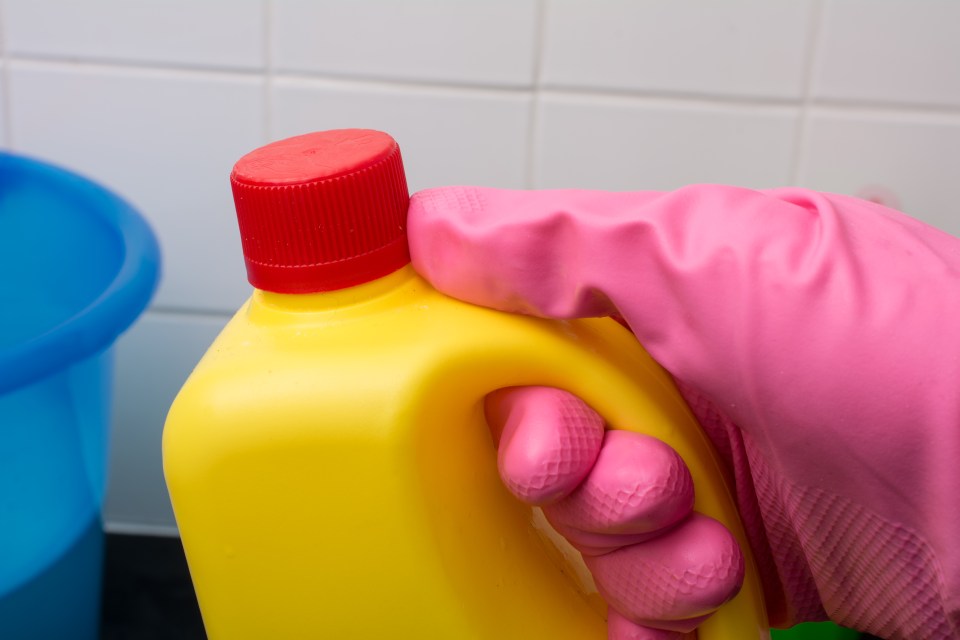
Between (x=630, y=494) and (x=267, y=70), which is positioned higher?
(x=267, y=70)

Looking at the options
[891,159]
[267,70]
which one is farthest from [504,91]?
[891,159]

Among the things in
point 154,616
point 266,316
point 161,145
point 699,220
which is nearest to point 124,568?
point 154,616

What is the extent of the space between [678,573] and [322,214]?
189 mm

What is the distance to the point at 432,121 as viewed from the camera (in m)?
0.64

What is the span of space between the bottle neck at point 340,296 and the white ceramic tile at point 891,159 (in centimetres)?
38

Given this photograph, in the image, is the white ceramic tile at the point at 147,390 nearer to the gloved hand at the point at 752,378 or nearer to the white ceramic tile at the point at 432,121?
the white ceramic tile at the point at 432,121

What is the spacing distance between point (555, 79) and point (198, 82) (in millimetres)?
251

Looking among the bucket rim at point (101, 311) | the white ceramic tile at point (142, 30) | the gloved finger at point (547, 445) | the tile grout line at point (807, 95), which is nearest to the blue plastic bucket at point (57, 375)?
the bucket rim at point (101, 311)

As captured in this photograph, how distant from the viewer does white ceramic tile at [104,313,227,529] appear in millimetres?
703

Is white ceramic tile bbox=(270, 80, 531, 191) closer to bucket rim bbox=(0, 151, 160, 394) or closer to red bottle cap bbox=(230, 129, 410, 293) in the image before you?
bucket rim bbox=(0, 151, 160, 394)

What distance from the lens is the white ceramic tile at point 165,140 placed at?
25.6 inches

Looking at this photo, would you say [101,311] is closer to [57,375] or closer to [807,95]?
[57,375]

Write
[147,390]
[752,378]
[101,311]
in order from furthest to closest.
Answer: [147,390] < [101,311] < [752,378]

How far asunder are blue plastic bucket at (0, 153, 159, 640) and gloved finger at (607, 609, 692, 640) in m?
0.27
